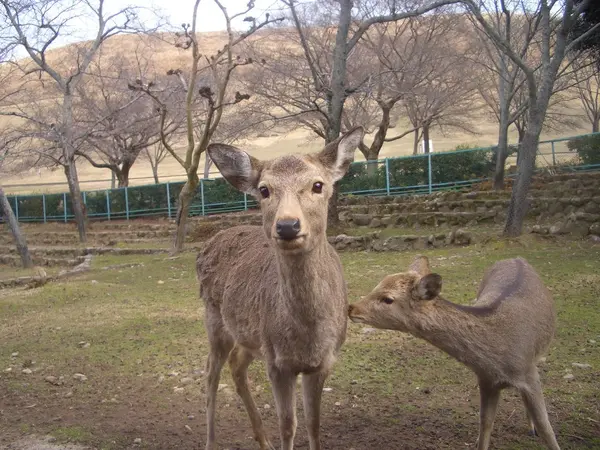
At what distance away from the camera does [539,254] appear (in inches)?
503

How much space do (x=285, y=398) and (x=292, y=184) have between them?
5.01 ft

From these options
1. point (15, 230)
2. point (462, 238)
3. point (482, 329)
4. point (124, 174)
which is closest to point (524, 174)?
point (462, 238)

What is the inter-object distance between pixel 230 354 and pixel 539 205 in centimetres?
1353

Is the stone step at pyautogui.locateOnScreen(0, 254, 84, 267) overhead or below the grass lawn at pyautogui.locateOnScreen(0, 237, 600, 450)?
below

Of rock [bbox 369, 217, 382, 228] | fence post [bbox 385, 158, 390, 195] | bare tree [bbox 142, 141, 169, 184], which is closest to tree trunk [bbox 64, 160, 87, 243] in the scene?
fence post [bbox 385, 158, 390, 195]

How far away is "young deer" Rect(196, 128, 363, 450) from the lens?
3969 millimetres

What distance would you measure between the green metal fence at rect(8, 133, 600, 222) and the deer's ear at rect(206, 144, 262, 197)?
19.5 meters

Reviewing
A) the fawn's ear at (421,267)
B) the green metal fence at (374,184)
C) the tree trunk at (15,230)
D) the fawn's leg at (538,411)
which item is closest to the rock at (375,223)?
the green metal fence at (374,184)

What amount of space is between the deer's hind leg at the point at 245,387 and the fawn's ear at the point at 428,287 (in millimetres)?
1557

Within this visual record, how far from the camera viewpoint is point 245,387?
5535 millimetres

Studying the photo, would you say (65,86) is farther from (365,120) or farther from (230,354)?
(230,354)

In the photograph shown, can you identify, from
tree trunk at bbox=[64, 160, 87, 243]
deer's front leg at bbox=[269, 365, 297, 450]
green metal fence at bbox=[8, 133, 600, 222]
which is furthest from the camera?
tree trunk at bbox=[64, 160, 87, 243]

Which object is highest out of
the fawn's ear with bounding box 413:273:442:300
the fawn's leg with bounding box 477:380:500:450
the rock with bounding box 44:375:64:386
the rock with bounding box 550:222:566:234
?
the fawn's ear with bounding box 413:273:442:300

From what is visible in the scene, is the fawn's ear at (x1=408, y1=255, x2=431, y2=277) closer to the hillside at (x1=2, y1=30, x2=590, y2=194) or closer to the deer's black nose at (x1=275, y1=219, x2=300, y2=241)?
the deer's black nose at (x1=275, y1=219, x2=300, y2=241)
